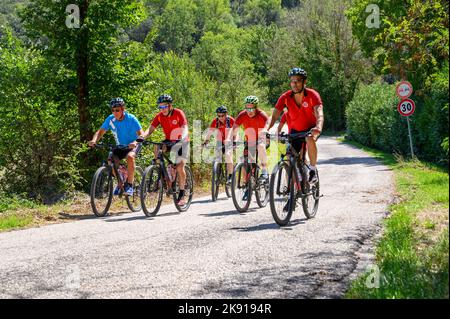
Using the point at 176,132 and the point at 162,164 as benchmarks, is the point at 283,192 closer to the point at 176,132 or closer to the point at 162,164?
the point at 162,164

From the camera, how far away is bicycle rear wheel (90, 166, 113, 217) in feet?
36.0

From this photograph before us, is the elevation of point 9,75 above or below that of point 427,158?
above

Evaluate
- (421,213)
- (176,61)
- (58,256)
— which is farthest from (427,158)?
(58,256)

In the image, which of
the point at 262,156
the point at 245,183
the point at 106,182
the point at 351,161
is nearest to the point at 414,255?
the point at 245,183

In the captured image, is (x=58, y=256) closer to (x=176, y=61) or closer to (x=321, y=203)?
(x=321, y=203)

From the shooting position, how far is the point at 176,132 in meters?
11.5

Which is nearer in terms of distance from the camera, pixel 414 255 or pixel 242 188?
pixel 414 255

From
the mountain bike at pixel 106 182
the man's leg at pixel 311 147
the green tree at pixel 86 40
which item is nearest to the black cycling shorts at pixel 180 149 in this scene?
the mountain bike at pixel 106 182

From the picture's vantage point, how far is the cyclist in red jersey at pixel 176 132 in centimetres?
1137

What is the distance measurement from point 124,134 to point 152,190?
4.12ft

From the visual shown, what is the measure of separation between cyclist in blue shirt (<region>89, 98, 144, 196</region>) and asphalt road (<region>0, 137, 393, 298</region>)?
33.7 inches

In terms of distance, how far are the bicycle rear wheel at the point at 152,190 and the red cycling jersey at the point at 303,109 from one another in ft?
9.94

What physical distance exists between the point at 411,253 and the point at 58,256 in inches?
168

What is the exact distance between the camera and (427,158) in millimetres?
26141
